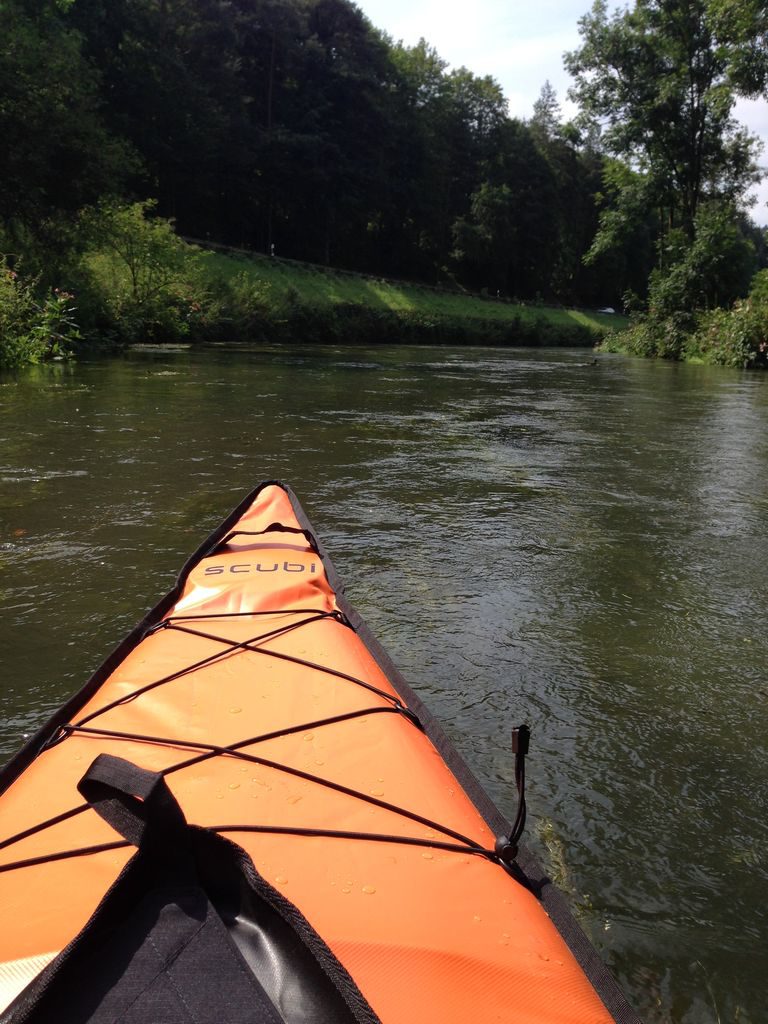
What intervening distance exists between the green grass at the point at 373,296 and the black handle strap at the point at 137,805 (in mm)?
26578

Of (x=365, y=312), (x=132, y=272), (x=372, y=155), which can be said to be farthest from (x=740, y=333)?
(x=372, y=155)

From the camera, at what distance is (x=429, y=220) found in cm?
4819

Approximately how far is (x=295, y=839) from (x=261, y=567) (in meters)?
1.78

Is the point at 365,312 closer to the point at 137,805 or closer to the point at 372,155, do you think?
the point at 372,155

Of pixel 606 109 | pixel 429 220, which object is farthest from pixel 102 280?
pixel 429 220

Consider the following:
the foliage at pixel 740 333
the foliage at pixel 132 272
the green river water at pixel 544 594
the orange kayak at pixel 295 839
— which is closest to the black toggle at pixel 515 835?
the orange kayak at pixel 295 839

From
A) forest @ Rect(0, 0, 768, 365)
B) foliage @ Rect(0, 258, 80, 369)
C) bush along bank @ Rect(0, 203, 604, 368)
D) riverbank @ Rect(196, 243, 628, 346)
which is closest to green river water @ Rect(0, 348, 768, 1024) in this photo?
foliage @ Rect(0, 258, 80, 369)

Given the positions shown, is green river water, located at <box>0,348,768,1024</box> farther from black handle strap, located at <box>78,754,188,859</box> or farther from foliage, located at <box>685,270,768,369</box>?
foliage, located at <box>685,270,768,369</box>

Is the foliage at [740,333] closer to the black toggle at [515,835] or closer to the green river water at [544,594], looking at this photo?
the green river water at [544,594]

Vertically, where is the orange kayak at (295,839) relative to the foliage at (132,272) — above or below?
below

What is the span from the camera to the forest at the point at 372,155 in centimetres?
1928

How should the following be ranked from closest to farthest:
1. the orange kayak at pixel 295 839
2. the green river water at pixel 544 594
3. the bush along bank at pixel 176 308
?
the orange kayak at pixel 295 839
the green river water at pixel 544 594
the bush along bank at pixel 176 308

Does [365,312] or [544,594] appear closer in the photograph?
[544,594]

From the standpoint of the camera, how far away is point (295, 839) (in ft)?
4.85
